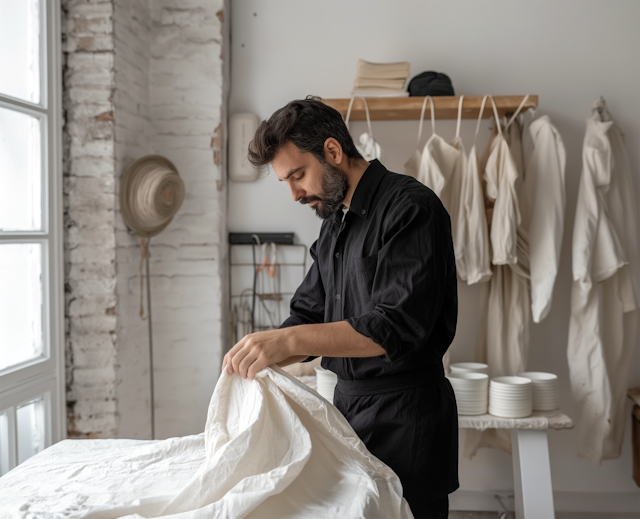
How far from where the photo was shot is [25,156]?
2188 mm

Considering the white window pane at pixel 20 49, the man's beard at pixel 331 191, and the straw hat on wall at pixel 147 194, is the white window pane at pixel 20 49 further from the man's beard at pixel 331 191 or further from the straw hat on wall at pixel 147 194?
the man's beard at pixel 331 191

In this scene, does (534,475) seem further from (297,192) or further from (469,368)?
(297,192)

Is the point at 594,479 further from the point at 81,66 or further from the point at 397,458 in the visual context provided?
the point at 81,66

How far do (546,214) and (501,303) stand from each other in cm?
48

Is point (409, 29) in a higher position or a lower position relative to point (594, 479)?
higher

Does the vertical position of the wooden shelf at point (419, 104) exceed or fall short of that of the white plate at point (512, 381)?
it exceeds it

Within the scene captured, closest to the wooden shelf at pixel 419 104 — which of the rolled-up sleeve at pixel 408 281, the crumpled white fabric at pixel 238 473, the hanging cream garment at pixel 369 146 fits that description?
the hanging cream garment at pixel 369 146

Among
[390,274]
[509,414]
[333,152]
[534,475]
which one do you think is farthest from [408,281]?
[534,475]

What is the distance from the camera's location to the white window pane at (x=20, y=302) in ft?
6.81

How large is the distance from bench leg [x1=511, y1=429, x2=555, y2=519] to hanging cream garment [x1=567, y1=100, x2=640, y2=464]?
1.61 ft

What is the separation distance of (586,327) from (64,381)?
237 cm

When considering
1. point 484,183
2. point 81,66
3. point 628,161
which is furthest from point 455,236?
point 81,66

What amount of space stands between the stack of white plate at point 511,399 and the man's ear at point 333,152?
1298 millimetres

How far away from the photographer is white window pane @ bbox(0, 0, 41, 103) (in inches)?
81.9
